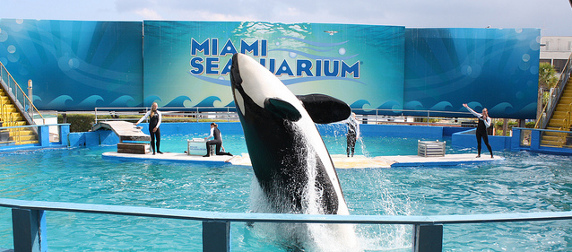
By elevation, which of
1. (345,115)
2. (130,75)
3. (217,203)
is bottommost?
(217,203)

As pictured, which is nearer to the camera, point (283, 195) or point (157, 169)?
point (283, 195)

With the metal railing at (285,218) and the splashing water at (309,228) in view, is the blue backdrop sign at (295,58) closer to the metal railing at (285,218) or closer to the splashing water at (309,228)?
the splashing water at (309,228)

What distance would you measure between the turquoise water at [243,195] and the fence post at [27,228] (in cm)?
8

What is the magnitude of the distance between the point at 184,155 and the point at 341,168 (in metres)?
4.10

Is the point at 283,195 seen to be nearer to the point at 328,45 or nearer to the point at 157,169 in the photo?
the point at 157,169

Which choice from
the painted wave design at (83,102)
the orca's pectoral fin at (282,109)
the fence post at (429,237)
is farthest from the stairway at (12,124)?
the fence post at (429,237)

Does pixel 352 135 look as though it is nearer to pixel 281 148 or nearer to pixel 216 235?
pixel 281 148

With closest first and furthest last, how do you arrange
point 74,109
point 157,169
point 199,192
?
point 199,192 < point 157,169 < point 74,109

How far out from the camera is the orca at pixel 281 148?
3891mm

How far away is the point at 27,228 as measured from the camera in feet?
8.41

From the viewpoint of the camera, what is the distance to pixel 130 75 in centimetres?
2131

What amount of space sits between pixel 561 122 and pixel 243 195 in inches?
576

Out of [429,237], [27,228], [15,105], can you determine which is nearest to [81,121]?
[15,105]

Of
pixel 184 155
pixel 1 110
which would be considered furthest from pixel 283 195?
pixel 1 110
